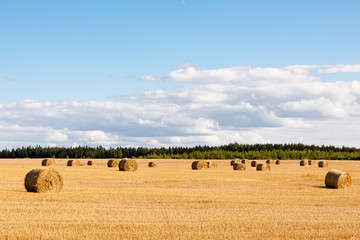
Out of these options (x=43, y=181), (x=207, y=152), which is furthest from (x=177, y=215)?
(x=207, y=152)

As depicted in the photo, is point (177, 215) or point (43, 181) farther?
point (43, 181)

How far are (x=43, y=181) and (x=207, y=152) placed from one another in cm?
8743

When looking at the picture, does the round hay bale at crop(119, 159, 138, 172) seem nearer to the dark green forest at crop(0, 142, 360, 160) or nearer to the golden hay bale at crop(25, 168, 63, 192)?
the golden hay bale at crop(25, 168, 63, 192)

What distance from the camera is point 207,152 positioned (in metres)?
113

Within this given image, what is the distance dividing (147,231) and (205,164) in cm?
4337

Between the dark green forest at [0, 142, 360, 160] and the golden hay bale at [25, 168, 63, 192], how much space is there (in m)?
81.9

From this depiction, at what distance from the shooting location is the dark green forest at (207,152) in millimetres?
108312

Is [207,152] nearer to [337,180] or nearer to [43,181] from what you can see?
[337,180]

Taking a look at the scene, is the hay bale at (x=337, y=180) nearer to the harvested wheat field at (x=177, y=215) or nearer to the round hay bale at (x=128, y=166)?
the harvested wheat field at (x=177, y=215)

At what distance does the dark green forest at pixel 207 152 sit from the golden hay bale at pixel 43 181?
3225 inches

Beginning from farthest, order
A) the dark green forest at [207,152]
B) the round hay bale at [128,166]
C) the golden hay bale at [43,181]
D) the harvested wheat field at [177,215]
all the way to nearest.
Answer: the dark green forest at [207,152], the round hay bale at [128,166], the golden hay bale at [43,181], the harvested wheat field at [177,215]

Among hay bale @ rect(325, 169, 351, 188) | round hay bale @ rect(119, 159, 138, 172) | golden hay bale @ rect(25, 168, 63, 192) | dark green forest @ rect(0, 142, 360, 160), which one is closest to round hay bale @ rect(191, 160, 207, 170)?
round hay bale @ rect(119, 159, 138, 172)

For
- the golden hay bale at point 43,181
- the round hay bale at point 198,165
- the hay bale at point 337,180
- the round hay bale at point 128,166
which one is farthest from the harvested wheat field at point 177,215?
the round hay bale at point 198,165

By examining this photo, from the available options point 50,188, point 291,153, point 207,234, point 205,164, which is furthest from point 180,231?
point 291,153
